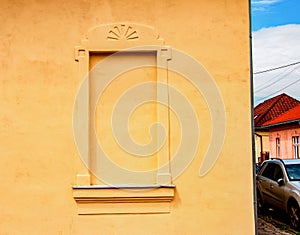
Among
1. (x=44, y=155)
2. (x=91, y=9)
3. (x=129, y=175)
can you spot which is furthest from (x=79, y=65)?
(x=129, y=175)

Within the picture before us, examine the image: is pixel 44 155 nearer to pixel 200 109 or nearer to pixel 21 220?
pixel 21 220

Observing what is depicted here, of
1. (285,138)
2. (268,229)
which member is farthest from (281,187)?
(285,138)

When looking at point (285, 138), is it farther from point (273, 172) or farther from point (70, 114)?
point (70, 114)

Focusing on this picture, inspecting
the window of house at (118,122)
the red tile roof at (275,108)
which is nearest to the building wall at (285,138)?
the red tile roof at (275,108)

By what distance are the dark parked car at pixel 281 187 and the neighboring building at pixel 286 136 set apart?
13736mm

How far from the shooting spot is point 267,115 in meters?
40.5

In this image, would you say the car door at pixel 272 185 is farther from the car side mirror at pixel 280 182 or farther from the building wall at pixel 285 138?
the building wall at pixel 285 138

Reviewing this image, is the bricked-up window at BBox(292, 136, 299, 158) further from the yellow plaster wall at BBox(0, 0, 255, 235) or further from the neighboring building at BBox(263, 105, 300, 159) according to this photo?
the yellow plaster wall at BBox(0, 0, 255, 235)

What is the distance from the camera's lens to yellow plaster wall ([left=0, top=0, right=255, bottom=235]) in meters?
5.53

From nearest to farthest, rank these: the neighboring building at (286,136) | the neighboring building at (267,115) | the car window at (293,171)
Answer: the car window at (293,171), the neighboring building at (286,136), the neighboring building at (267,115)

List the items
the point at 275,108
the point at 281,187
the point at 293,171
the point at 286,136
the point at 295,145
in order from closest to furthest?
1. the point at 281,187
2. the point at 293,171
3. the point at 295,145
4. the point at 286,136
5. the point at 275,108

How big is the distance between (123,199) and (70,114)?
1.38m

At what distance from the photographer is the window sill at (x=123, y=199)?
5.50 metres

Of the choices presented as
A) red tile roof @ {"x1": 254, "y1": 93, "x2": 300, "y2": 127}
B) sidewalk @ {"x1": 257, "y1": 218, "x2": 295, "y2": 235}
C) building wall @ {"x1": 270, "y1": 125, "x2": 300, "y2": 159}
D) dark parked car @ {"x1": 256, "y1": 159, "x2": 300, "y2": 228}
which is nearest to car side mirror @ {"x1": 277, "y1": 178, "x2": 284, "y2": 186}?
dark parked car @ {"x1": 256, "y1": 159, "x2": 300, "y2": 228}
